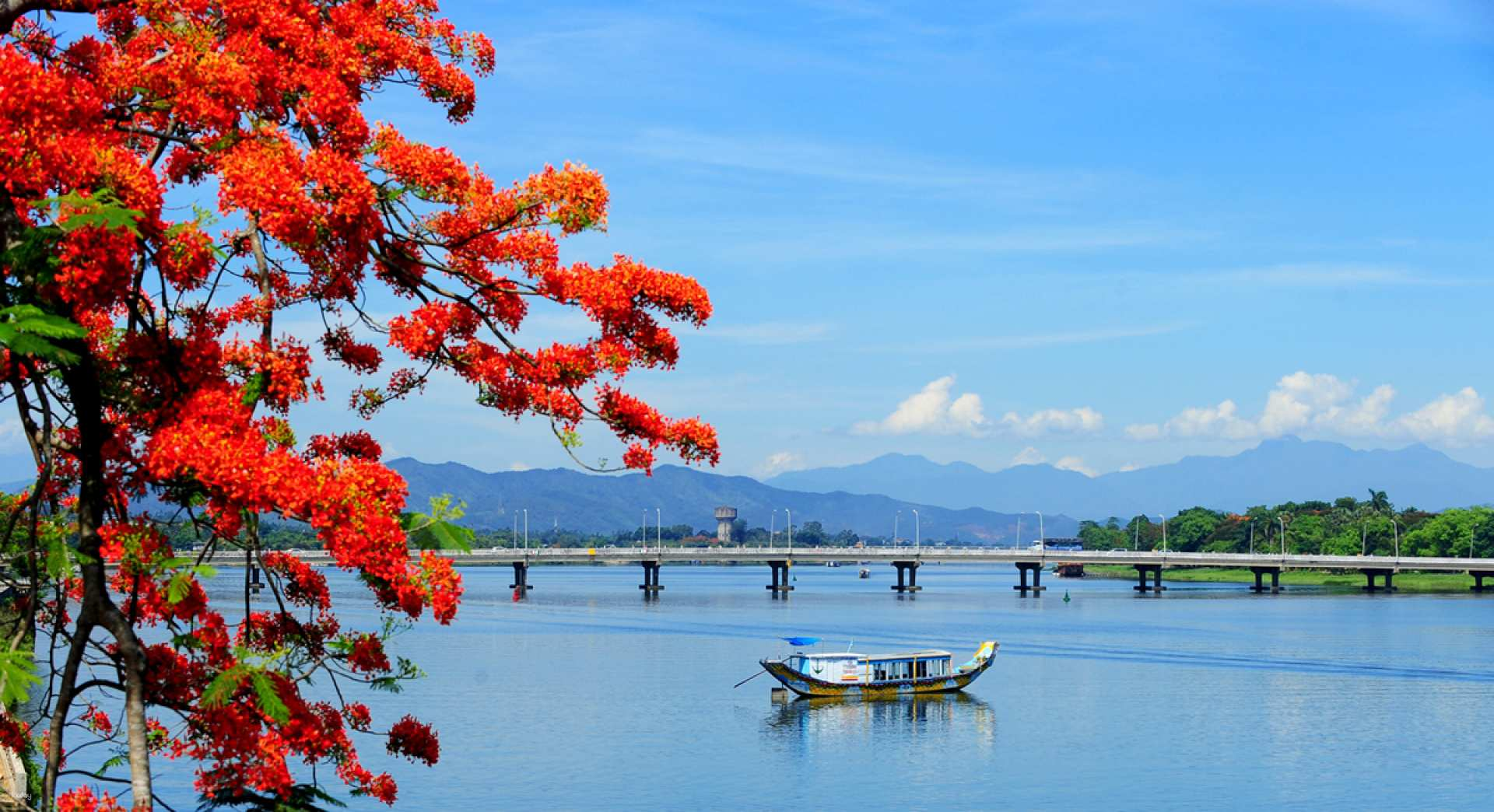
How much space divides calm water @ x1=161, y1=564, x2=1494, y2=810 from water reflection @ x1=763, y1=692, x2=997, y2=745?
24 cm

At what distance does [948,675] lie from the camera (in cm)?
8362

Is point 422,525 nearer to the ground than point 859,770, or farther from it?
farther from it

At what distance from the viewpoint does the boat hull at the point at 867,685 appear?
8150 cm

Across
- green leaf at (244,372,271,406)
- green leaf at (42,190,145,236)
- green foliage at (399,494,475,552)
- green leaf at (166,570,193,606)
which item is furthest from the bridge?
green leaf at (42,190,145,236)

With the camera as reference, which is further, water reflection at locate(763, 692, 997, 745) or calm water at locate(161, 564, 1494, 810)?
water reflection at locate(763, 692, 997, 745)

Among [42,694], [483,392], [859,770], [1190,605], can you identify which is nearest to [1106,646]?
[859,770]

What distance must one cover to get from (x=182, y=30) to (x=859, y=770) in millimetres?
48998

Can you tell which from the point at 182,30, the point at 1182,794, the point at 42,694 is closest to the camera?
the point at 182,30

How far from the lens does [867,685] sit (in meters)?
82.4

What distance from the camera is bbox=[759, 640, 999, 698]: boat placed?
268 ft

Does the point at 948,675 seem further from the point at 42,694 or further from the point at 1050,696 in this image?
the point at 42,694

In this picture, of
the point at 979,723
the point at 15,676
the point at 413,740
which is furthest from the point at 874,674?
the point at 15,676

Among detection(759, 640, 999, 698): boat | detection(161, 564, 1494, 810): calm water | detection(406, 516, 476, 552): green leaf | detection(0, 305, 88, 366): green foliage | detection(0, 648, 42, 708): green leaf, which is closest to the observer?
detection(0, 305, 88, 366): green foliage

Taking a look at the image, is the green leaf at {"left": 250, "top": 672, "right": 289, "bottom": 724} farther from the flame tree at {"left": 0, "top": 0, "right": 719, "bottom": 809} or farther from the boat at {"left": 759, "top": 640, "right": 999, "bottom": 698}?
the boat at {"left": 759, "top": 640, "right": 999, "bottom": 698}
